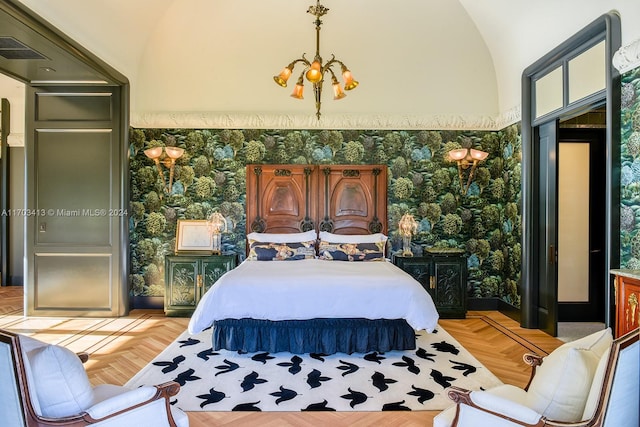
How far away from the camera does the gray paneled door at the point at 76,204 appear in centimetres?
511

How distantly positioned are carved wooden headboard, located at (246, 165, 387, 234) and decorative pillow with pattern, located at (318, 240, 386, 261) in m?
0.63

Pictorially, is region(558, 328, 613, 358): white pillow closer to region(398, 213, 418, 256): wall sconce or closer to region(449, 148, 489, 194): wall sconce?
region(398, 213, 418, 256): wall sconce

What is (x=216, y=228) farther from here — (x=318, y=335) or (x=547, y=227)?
(x=547, y=227)

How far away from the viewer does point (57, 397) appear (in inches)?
63.5

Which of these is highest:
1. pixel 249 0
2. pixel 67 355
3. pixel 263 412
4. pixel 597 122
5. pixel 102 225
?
pixel 249 0

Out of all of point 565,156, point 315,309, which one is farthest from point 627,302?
point 565,156

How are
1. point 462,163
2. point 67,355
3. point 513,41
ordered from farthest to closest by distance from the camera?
point 462,163 → point 513,41 → point 67,355

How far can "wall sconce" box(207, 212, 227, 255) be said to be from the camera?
17.5ft

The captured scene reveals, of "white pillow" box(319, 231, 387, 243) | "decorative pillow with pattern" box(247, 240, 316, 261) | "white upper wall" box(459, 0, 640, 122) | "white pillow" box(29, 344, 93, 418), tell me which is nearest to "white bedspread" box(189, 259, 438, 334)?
"decorative pillow with pattern" box(247, 240, 316, 261)

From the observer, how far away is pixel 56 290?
5125 mm

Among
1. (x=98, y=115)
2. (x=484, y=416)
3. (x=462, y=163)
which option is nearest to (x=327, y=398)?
(x=484, y=416)

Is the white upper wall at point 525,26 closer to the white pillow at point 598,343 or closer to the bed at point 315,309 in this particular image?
the white pillow at point 598,343

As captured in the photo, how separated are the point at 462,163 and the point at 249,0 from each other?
364 centimetres

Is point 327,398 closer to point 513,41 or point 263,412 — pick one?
point 263,412
